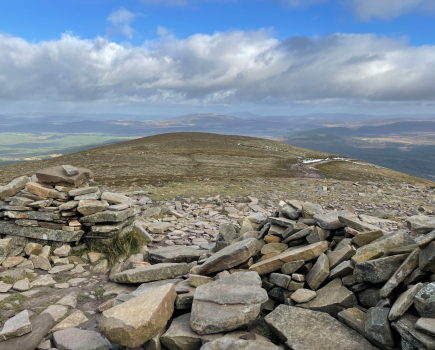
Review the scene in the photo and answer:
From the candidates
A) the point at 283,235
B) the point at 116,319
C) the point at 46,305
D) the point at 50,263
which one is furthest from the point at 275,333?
the point at 50,263

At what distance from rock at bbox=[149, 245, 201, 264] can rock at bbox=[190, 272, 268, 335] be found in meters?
4.05

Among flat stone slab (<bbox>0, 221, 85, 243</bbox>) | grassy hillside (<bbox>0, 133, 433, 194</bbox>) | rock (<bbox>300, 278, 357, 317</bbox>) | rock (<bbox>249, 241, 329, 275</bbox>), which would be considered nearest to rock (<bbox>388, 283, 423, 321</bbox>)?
rock (<bbox>300, 278, 357, 317</bbox>)

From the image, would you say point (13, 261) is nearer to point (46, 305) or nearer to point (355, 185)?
point (46, 305)

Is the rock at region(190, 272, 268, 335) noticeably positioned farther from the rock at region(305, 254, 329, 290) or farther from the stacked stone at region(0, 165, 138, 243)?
the stacked stone at region(0, 165, 138, 243)

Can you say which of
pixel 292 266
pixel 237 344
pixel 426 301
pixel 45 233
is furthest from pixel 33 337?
pixel 426 301

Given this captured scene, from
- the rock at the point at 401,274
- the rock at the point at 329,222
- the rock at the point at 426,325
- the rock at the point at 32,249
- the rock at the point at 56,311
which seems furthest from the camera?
the rock at the point at 32,249

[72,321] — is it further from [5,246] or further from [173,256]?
[5,246]

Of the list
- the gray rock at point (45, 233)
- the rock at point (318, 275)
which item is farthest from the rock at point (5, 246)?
the rock at point (318, 275)

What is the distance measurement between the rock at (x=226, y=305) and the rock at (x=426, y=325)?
2.87 metres

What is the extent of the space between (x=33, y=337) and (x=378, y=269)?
7972 millimetres

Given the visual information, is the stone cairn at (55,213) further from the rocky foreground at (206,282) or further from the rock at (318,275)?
the rock at (318,275)

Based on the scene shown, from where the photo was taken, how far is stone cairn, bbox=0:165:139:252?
1166cm

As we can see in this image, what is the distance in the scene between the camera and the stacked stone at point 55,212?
11.7 m

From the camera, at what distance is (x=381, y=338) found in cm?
556
